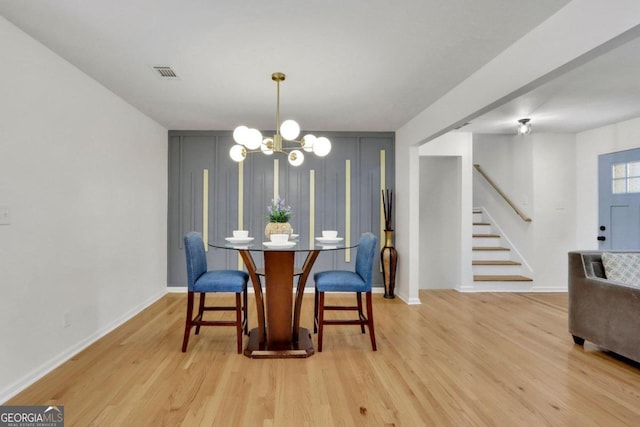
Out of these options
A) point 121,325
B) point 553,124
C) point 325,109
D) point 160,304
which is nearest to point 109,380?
point 121,325

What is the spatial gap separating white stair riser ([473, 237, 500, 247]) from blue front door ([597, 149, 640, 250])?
1.32 metres

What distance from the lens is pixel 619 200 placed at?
4.63 metres

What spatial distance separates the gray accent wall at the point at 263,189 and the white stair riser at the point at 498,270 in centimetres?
161

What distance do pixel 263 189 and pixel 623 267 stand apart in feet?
13.3

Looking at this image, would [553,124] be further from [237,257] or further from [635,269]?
[237,257]

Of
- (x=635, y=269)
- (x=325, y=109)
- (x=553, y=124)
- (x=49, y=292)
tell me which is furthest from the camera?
(x=553, y=124)

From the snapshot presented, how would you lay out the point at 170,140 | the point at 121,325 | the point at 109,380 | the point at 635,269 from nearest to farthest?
1. the point at 109,380
2. the point at 635,269
3. the point at 121,325
4. the point at 170,140

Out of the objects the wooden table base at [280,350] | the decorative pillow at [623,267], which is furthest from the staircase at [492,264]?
the wooden table base at [280,350]

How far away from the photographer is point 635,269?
2.86m

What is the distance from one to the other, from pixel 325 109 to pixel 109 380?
3218mm

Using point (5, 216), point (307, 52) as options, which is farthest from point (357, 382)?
point (5, 216)

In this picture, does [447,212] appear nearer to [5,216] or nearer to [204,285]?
[204,285]

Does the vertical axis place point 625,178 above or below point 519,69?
below

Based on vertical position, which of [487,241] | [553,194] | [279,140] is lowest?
[487,241]
